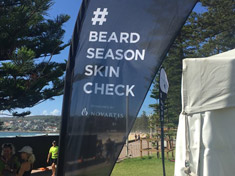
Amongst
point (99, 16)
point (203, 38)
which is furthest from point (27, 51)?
point (203, 38)

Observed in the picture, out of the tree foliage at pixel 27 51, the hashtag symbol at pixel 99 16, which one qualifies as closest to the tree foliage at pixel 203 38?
the tree foliage at pixel 27 51

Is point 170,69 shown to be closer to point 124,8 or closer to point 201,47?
point 201,47

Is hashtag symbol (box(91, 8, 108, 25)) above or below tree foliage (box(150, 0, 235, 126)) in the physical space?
below

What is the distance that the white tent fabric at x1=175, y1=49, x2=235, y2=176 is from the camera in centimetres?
Answer: 169

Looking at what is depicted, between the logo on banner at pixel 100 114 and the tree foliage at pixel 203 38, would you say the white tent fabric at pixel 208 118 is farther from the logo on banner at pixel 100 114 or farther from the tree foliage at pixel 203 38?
the tree foliage at pixel 203 38

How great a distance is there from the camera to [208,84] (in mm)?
1806

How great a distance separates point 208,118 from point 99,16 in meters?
1.39

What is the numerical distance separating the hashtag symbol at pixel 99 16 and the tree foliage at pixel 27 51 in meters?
6.71

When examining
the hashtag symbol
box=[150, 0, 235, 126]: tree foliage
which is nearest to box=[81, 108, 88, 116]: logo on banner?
the hashtag symbol

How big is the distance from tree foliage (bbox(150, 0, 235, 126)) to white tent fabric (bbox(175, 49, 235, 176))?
13.9m

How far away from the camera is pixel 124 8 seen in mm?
2473

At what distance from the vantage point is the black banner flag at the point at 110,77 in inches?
89.3

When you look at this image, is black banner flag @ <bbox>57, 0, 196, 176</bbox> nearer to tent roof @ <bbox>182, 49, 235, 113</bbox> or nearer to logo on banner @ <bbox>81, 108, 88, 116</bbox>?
logo on banner @ <bbox>81, 108, 88, 116</bbox>

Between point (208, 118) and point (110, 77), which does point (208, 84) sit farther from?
point (110, 77)
